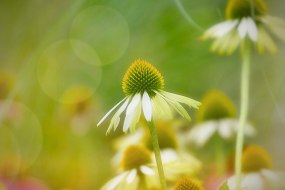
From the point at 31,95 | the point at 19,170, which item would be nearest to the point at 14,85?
the point at 31,95

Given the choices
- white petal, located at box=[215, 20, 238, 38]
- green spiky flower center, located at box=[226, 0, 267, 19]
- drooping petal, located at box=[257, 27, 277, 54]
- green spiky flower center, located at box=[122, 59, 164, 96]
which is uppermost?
green spiky flower center, located at box=[226, 0, 267, 19]

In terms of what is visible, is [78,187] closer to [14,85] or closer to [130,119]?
[14,85]

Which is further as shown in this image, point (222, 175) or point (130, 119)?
point (222, 175)

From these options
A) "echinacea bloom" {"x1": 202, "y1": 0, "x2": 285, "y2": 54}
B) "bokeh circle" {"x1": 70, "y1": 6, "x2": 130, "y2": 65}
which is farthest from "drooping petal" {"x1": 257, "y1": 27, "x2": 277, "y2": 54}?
"bokeh circle" {"x1": 70, "y1": 6, "x2": 130, "y2": 65}

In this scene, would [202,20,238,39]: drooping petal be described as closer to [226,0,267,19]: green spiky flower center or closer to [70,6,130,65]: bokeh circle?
[226,0,267,19]: green spiky flower center

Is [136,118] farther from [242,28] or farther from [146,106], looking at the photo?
[242,28]

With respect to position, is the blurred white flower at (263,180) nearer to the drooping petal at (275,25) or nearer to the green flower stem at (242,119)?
the green flower stem at (242,119)

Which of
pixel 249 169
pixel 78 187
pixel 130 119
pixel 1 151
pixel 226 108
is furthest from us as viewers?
pixel 1 151

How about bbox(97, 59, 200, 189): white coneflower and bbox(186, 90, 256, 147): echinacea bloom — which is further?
bbox(186, 90, 256, 147): echinacea bloom
